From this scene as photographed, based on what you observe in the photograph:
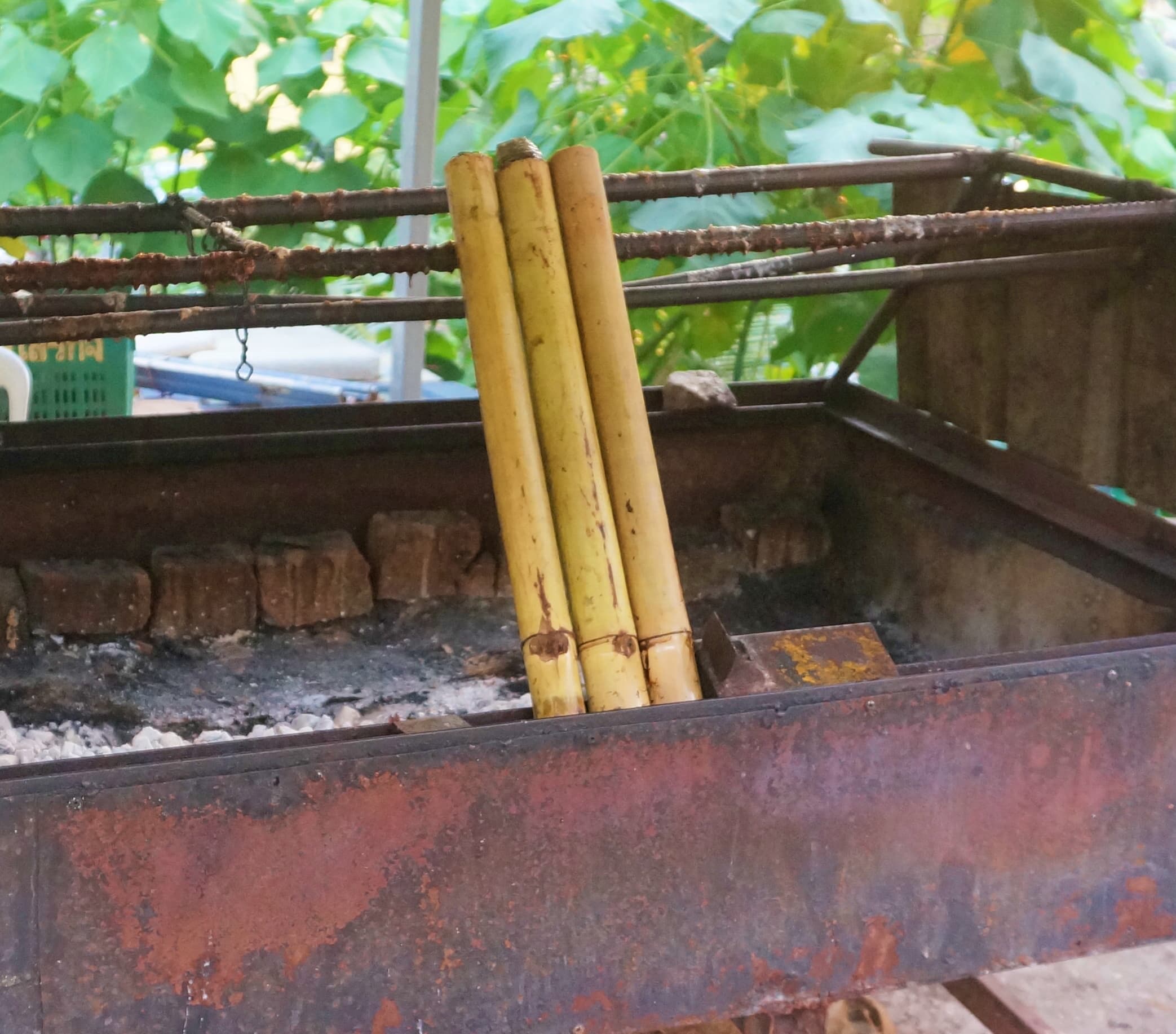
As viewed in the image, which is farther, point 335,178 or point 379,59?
point 335,178

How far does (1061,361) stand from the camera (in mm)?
1810

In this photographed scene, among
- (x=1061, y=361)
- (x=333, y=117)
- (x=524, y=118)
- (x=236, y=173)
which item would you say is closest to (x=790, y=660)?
(x=1061, y=361)

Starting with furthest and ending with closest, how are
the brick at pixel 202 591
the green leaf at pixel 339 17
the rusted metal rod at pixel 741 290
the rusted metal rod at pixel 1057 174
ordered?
the green leaf at pixel 339 17 → the brick at pixel 202 591 → the rusted metal rod at pixel 1057 174 → the rusted metal rod at pixel 741 290

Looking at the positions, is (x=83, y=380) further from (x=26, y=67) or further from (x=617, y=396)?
(x=617, y=396)

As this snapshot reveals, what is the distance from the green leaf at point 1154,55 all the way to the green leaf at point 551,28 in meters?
1.37

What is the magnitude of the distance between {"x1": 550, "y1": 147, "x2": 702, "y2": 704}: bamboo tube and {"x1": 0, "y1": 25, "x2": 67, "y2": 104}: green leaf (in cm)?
218

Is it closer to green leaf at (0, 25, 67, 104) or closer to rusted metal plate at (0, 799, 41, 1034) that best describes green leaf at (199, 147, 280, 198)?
green leaf at (0, 25, 67, 104)

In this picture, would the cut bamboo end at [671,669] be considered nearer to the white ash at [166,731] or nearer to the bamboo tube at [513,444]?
the bamboo tube at [513,444]

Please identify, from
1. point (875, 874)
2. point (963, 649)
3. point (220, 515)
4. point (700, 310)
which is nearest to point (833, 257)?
point (963, 649)

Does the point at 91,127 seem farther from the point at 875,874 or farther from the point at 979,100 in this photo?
the point at 875,874

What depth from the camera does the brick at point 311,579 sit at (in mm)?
2033

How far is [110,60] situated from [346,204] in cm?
183

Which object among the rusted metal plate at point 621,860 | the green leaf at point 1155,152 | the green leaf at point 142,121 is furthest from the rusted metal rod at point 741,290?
the green leaf at point 1155,152

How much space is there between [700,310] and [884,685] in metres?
2.50
